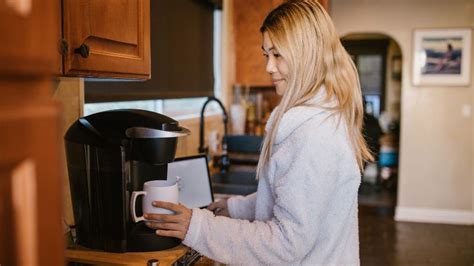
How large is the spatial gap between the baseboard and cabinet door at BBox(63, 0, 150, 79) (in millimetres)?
4615

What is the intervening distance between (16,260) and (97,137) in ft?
2.80

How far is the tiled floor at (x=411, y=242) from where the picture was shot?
4.14 metres

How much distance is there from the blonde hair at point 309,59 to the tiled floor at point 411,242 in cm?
309

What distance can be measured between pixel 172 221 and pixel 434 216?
4.81m

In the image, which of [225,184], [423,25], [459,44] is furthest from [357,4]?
[225,184]

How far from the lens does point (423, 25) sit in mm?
5172

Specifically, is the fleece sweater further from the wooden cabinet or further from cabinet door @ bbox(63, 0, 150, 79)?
the wooden cabinet

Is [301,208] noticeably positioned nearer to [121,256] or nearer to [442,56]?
[121,256]

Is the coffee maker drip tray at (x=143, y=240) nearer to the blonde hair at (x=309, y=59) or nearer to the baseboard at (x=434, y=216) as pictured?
the blonde hair at (x=309, y=59)

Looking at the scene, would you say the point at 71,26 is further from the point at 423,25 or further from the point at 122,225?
the point at 423,25

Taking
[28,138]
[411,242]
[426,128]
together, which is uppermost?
[28,138]

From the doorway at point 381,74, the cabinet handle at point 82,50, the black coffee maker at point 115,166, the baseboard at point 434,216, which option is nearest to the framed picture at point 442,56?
the baseboard at point 434,216

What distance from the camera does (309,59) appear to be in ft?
4.08

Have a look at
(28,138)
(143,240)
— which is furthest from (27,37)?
(143,240)
